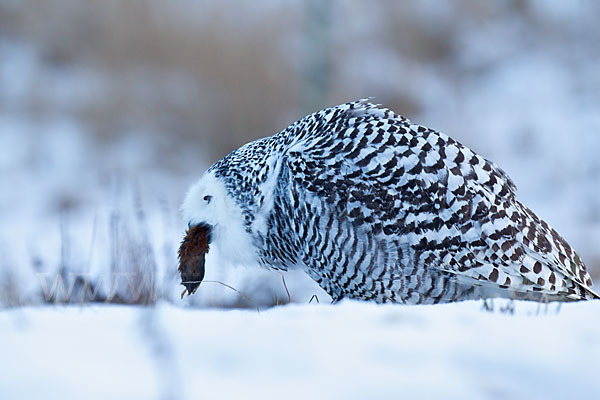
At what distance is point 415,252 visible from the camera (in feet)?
12.4

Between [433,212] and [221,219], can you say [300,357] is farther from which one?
[221,219]

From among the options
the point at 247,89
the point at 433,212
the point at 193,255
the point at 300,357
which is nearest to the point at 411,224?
the point at 433,212

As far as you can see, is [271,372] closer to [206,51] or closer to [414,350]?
[414,350]

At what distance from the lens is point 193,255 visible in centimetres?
452

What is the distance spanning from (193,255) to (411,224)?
1549 millimetres

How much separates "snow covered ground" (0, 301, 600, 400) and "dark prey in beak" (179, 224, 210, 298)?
2192 millimetres

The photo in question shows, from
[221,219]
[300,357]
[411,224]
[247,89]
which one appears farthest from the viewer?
[247,89]

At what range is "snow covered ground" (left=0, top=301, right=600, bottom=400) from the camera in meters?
1.72

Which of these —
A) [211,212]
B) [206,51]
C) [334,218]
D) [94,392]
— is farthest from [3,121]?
[94,392]

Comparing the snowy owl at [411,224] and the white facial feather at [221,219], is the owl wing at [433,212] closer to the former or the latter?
the snowy owl at [411,224]

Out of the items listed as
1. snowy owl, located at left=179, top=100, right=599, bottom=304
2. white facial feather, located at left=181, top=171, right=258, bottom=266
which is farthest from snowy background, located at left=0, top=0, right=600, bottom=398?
snowy owl, located at left=179, top=100, right=599, bottom=304

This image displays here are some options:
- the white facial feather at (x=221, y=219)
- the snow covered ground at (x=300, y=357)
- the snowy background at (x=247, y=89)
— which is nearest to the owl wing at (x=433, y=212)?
the white facial feather at (x=221, y=219)

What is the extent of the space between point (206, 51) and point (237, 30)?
654 millimetres

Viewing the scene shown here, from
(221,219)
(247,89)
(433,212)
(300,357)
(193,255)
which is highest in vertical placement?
(247,89)
